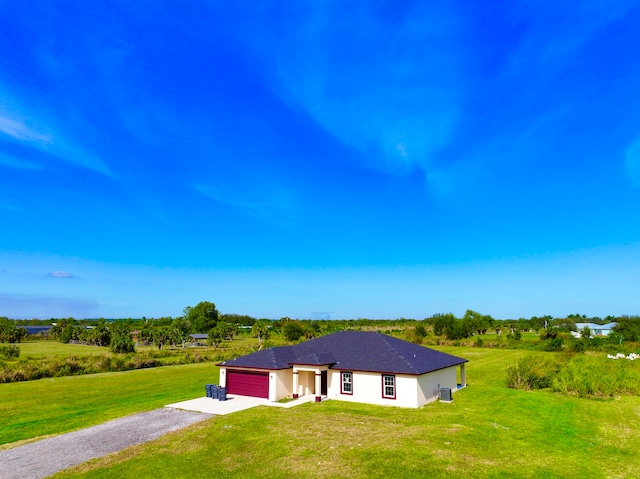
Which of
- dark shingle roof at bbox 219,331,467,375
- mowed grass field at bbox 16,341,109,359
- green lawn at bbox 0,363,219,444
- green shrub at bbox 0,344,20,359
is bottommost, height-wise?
green lawn at bbox 0,363,219,444

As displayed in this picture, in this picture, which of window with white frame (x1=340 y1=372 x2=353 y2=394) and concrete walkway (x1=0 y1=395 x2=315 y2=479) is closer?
concrete walkway (x1=0 y1=395 x2=315 y2=479)

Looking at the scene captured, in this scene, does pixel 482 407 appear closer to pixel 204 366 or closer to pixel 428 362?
pixel 428 362

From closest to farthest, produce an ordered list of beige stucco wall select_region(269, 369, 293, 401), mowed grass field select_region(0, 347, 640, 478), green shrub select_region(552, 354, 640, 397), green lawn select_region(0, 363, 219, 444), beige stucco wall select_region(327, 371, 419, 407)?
1. mowed grass field select_region(0, 347, 640, 478)
2. green lawn select_region(0, 363, 219, 444)
3. beige stucco wall select_region(327, 371, 419, 407)
4. beige stucco wall select_region(269, 369, 293, 401)
5. green shrub select_region(552, 354, 640, 397)

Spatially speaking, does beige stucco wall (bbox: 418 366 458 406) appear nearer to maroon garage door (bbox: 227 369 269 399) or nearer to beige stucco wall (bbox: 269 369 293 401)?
beige stucco wall (bbox: 269 369 293 401)

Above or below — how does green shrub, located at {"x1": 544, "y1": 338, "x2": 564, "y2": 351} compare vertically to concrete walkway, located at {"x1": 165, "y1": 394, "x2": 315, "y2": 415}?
above

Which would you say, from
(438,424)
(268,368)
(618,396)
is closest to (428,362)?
(438,424)

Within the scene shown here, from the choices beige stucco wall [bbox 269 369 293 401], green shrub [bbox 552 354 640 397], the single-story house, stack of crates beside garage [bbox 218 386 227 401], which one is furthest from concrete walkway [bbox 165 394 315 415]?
green shrub [bbox 552 354 640 397]

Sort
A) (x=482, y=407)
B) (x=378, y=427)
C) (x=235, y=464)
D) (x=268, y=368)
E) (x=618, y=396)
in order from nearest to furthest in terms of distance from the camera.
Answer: (x=235, y=464)
(x=378, y=427)
(x=482, y=407)
(x=268, y=368)
(x=618, y=396)
